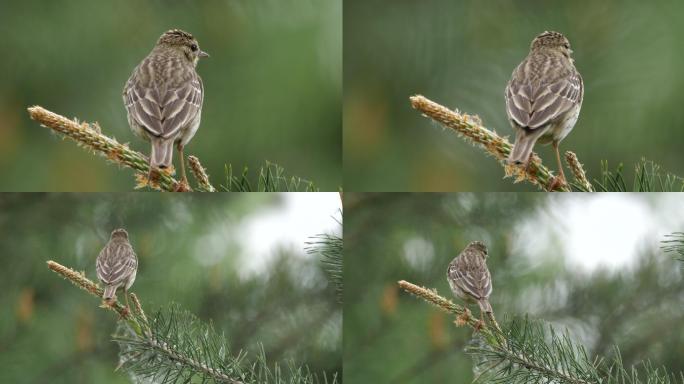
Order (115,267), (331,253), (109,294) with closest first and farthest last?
(109,294) < (115,267) < (331,253)

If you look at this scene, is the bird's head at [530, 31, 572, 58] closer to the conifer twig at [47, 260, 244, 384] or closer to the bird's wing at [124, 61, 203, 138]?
the bird's wing at [124, 61, 203, 138]

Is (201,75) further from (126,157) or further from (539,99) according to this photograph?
(539,99)

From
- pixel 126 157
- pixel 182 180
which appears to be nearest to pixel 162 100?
pixel 182 180

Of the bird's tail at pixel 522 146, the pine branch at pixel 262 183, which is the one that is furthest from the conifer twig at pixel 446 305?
the bird's tail at pixel 522 146

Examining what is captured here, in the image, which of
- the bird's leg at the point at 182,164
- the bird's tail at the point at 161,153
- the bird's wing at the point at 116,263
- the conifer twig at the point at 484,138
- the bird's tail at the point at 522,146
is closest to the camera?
the conifer twig at the point at 484,138

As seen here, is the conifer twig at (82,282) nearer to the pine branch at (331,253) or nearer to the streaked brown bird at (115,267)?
the streaked brown bird at (115,267)

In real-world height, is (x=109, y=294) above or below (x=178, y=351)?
above

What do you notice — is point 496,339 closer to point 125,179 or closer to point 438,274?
point 438,274

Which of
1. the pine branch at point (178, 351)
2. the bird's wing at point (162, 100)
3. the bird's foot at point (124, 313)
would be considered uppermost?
the bird's wing at point (162, 100)
